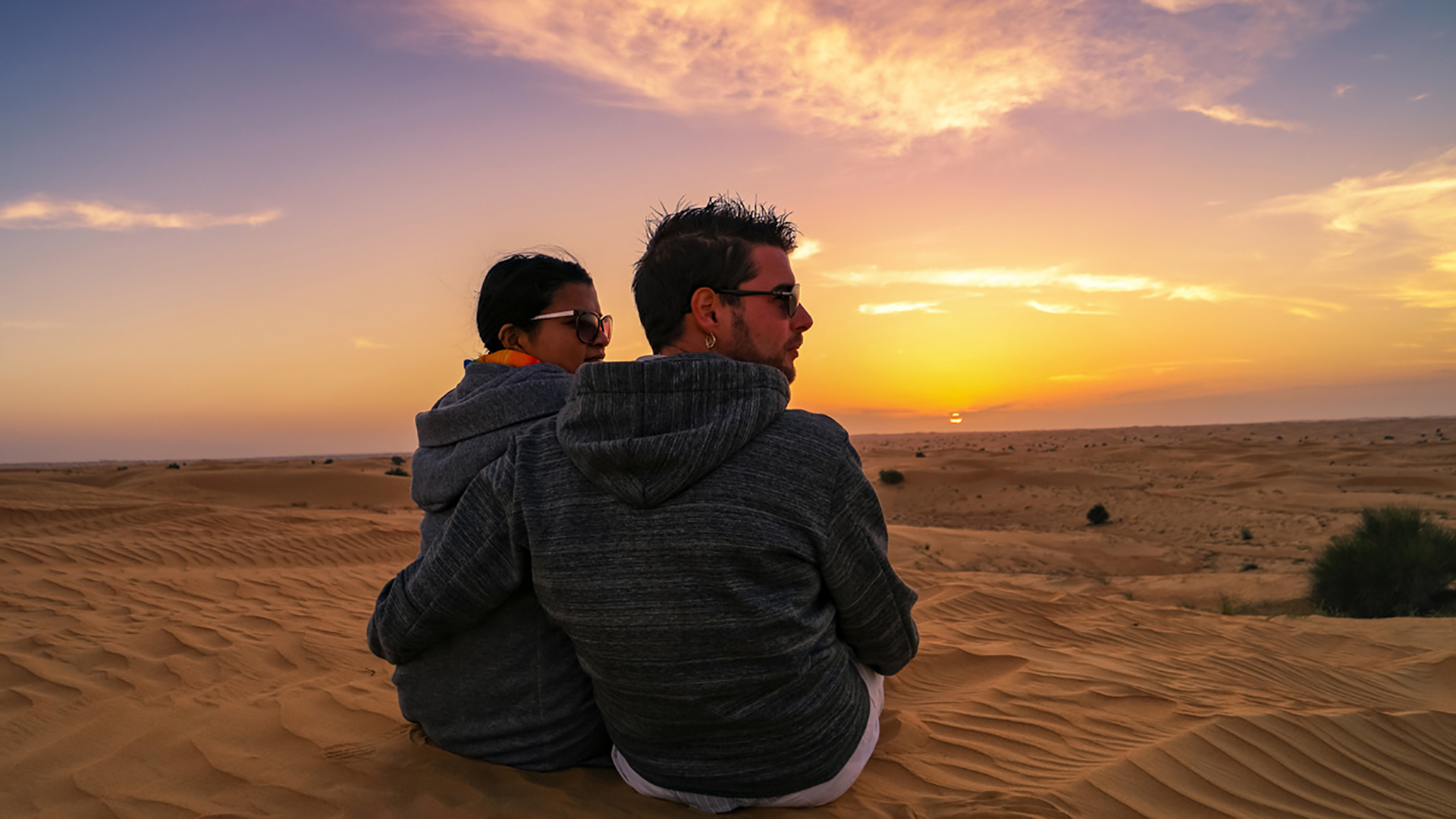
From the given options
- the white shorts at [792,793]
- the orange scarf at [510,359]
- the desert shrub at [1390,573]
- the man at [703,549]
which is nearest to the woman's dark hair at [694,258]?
the man at [703,549]

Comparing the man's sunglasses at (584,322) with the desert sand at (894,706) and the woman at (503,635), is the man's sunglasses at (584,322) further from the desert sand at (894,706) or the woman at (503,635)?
the desert sand at (894,706)

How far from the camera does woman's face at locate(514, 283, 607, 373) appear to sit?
2738mm

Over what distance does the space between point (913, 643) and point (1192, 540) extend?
18.5m

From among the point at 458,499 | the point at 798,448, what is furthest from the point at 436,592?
the point at 798,448

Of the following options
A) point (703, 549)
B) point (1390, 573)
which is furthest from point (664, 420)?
point (1390, 573)

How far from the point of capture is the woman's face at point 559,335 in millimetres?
2738

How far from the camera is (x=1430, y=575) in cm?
878

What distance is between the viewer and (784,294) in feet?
7.37

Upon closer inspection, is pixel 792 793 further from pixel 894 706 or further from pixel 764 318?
pixel 894 706

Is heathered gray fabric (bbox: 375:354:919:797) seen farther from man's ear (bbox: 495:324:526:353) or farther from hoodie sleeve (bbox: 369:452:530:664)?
man's ear (bbox: 495:324:526:353)

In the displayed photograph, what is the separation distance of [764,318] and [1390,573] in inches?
406

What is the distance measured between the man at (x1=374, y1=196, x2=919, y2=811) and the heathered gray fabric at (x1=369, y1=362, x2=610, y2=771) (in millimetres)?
132

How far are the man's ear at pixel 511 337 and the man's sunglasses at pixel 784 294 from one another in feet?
2.98

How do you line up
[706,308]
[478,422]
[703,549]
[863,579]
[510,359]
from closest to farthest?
[703,549], [863,579], [706,308], [478,422], [510,359]
